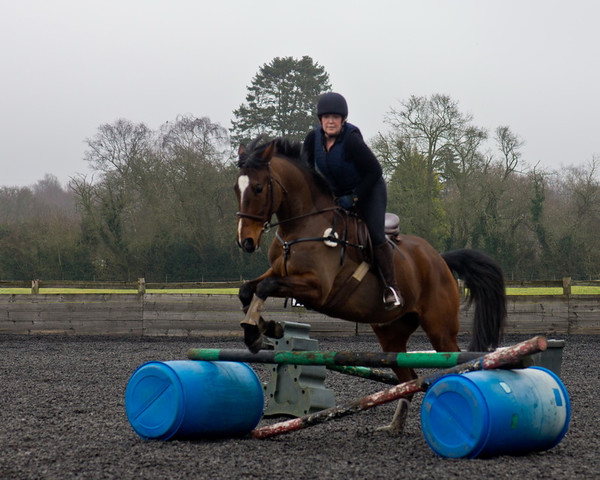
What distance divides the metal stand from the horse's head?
4.63 ft

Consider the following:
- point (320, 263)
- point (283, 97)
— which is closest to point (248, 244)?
point (320, 263)

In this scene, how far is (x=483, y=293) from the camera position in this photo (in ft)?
20.6

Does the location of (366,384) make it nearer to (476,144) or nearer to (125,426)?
(125,426)

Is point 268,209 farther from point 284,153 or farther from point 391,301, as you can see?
point 391,301

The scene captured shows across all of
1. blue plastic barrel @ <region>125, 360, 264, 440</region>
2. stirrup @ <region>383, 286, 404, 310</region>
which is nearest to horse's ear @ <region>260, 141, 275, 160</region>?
stirrup @ <region>383, 286, 404, 310</region>

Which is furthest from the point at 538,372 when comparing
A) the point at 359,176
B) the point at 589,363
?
the point at 589,363

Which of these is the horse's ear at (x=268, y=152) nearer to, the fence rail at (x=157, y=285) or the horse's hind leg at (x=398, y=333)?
the horse's hind leg at (x=398, y=333)

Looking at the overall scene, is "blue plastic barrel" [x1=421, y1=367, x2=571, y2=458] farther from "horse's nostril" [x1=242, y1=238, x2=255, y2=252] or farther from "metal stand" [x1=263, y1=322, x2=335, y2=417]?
"metal stand" [x1=263, y1=322, x2=335, y2=417]

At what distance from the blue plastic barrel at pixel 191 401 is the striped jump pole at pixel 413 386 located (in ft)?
0.78

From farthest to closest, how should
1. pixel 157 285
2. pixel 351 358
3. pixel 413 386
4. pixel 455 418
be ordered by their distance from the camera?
1. pixel 157 285
2. pixel 351 358
3. pixel 413 386
4. pixel 455 418

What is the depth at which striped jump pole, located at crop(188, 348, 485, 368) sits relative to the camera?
14.0ft

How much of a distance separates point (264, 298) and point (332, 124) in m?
1.39

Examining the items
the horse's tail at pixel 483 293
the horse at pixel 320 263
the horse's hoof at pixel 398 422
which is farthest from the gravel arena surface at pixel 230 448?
the horse's tail at pixel 483 293

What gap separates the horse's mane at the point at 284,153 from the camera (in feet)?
15.8
